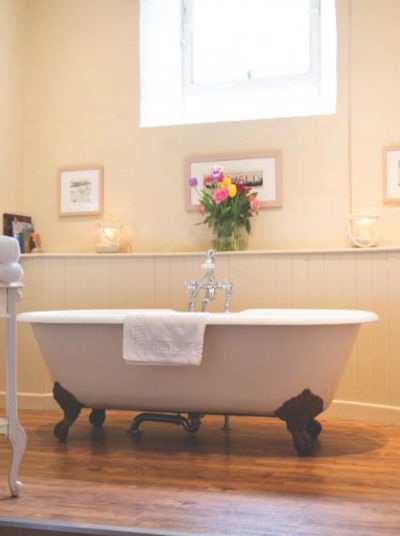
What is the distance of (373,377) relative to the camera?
3.57 m

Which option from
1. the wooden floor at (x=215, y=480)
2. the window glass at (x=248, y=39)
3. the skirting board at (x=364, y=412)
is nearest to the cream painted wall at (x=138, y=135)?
the window glass at (x=248, y=39)

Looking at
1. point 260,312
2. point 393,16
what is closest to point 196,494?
point 260,312

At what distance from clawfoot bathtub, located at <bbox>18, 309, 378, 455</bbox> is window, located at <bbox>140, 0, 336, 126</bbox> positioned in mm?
1725

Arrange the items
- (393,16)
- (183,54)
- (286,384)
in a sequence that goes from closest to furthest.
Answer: (286,384)
(393,16)
(183,54)

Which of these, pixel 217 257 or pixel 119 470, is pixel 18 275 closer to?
pixel 119 470

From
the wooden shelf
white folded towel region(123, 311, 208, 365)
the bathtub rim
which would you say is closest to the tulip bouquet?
the wooden shelf

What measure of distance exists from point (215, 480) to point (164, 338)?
2.13 ft

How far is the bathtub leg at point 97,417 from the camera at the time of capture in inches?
135

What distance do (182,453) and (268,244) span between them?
5.02 feet

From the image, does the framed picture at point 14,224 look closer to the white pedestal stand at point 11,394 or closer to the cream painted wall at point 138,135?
the cream painted wall at point 138,135

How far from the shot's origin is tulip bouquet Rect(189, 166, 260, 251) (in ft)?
12.7

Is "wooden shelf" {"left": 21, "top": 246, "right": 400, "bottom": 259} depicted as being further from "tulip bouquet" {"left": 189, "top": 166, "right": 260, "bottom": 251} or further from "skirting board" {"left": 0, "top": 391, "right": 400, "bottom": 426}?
"skirting board" {"left": 0, "top": 391, "right": 400, "bottom": 426}

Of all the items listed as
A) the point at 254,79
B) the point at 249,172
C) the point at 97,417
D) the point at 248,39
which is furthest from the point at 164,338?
the point at 248,39

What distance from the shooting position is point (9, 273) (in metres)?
2.20
